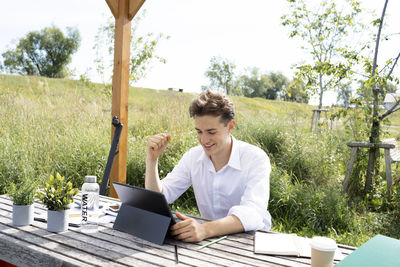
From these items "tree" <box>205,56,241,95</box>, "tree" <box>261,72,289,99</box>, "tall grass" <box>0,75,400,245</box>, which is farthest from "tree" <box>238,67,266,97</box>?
"tall grass" <box>0,75,400,245</box>

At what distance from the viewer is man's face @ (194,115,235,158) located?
2023 mm

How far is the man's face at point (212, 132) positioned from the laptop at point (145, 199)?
569mm

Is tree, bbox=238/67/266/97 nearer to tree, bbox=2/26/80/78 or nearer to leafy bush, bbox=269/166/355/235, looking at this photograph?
tree, bbox=2/26/80/78

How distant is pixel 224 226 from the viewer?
163 centimetres

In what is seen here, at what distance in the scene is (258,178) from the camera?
1.93m

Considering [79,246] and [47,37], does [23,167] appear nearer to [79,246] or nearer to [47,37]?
[79,246]

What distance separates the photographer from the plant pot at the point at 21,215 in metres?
1.64

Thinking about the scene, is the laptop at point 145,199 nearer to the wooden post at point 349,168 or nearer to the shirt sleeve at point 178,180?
the shirt sleeve at point 178,180

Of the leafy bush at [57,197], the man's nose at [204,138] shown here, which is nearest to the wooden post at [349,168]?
the man's nose at [204,138]

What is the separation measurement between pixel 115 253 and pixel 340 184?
405 cm

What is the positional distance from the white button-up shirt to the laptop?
0.36 m

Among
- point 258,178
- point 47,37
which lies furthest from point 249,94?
point 258,178

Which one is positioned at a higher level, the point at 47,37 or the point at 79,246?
the point at 47,37

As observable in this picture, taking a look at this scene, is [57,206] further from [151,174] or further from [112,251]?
[151,174]
